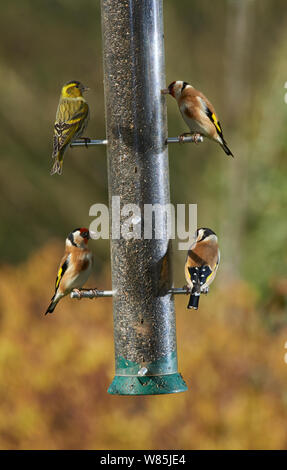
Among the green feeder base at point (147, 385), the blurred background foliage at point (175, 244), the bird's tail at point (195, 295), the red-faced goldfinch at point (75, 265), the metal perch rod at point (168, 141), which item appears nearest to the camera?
the bird's tail at point (195, 295)

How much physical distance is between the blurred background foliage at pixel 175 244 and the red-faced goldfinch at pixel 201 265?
443cm

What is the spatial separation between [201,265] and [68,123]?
114 centimetres

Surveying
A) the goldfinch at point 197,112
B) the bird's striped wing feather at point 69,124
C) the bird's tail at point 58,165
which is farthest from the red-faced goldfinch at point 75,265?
the goldfinch at point 197,112

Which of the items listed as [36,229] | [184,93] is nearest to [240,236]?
[36,229]

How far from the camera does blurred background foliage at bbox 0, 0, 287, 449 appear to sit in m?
10.0

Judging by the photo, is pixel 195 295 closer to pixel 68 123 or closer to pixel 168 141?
pixel 168 141

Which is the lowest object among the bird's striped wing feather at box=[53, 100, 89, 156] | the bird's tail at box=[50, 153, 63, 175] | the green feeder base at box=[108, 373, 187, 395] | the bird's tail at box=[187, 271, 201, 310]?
the green feeder base at box=[108, 373, 187, 395]

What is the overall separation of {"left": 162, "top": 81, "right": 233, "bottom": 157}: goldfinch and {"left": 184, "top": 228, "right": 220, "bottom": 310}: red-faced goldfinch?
51 cm

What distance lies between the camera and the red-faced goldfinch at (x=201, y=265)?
517cm

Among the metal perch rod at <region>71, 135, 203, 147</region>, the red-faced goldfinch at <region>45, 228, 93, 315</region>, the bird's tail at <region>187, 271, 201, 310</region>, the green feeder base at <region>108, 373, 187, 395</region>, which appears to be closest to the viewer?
the bird's tail at <region>187, 271, 201, 310</region>

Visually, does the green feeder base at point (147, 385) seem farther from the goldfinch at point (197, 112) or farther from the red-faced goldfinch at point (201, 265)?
the goldfinch at point (197, 112)

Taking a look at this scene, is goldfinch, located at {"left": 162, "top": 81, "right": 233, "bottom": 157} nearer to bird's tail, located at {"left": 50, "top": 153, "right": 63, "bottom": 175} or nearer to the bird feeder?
the bird feeder

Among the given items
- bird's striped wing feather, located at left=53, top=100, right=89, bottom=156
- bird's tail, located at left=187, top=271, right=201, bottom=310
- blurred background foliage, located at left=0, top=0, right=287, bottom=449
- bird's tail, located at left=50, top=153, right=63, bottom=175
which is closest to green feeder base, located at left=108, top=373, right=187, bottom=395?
bird's tail, located at left=187, top=271, right=201, bottom=310

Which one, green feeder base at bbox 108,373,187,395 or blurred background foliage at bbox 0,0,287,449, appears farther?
blurred background foliage at bbox 0,0,287,449
